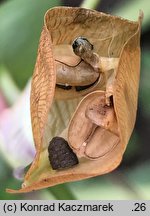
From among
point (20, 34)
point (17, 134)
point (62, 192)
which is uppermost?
point (20, 34)

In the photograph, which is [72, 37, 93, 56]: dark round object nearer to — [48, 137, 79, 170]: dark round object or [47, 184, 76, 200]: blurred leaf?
[48, 137, 79, 170]: dark round object

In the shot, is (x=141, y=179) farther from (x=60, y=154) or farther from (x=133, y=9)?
(x=133, y=9)

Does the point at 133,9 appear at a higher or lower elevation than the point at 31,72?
higher

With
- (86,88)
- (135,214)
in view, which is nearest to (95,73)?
(86,88)

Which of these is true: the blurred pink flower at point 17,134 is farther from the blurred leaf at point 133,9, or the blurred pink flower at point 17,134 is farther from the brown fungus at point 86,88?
the blurred leaf at point 133,9

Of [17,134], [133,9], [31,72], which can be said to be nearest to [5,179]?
[17,134]

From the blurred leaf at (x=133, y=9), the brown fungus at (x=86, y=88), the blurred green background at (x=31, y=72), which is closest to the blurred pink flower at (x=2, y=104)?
the blurred green background at (x=31, y=72)

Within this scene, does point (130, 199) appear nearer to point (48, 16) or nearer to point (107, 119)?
point (107, 119)
